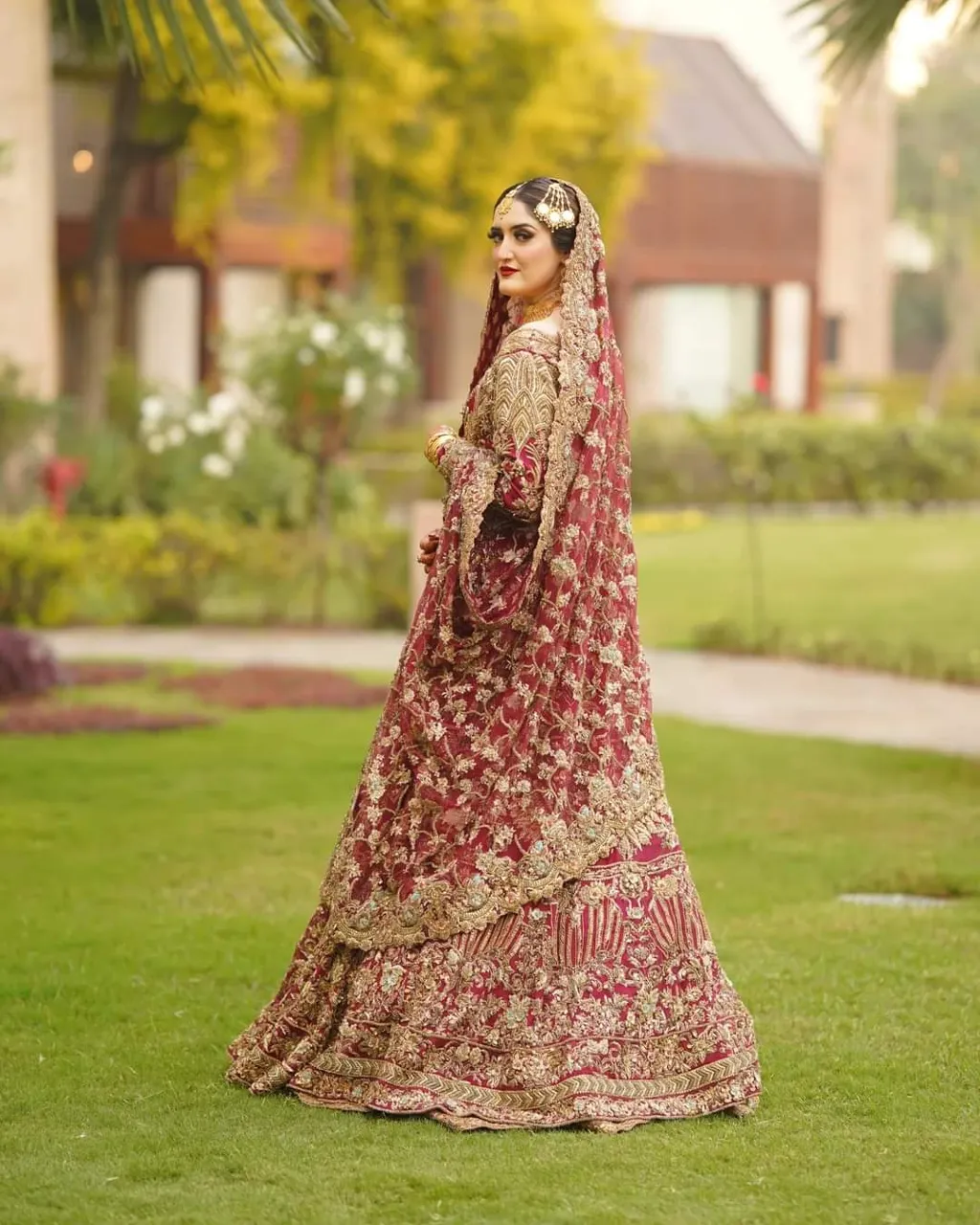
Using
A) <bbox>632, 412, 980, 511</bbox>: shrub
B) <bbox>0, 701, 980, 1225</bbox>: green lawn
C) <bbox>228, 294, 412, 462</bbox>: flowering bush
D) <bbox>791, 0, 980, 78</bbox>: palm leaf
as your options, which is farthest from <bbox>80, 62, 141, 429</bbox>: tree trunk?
<bbox>791, 0, 980, 78</bbox>: palm leaf

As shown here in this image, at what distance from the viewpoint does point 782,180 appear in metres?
30.3

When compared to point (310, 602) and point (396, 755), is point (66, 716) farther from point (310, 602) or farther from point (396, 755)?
point (396, 755)

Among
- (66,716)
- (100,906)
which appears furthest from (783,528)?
(100,906)

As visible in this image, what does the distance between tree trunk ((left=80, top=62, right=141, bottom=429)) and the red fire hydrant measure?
4.04 meters

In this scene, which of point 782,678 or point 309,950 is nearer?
point 309,950

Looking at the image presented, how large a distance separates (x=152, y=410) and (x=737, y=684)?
6851mm

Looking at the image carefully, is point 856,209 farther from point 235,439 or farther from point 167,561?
point 167,561

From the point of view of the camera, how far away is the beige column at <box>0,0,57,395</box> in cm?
1605

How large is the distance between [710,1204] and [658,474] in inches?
790

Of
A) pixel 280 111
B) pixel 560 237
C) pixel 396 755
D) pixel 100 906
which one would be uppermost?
pixel 280 111

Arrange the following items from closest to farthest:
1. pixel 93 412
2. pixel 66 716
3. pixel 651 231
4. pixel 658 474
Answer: pixel 66 716
pixel 93 412
pixel 658 474
pixel 651 231

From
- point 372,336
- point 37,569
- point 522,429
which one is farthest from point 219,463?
point 522,429

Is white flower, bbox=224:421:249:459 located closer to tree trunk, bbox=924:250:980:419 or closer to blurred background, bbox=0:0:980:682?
blurred background, bbox=0:0:980:682

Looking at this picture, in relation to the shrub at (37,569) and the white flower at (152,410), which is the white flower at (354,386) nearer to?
the white flower at (152,410)
